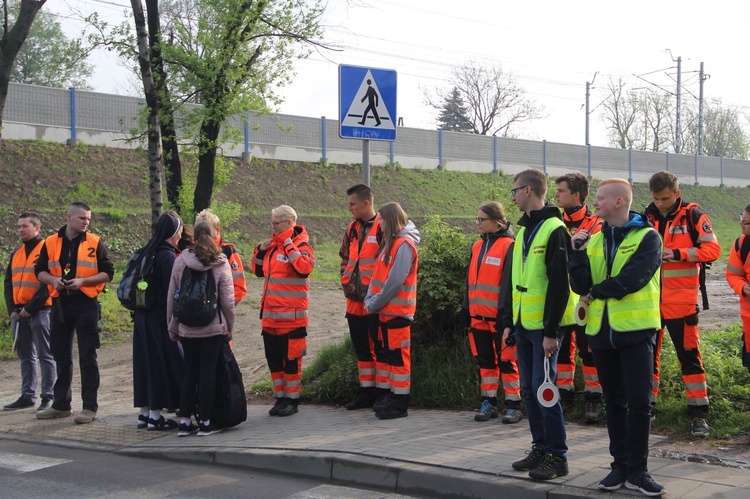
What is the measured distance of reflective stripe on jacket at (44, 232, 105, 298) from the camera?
29.5ft

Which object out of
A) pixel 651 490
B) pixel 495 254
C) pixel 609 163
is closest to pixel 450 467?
pixel 651 490

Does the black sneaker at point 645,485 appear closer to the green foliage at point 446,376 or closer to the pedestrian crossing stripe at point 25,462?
the green foliage at point 446,376

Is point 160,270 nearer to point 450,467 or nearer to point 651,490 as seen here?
point 450,467

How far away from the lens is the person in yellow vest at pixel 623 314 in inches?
212

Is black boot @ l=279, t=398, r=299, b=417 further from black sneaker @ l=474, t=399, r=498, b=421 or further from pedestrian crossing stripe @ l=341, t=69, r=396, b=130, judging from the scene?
pedestrian crossing stripe @ l=341, t=69, r=396, b=130

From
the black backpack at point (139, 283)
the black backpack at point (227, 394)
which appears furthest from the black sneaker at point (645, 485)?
the black backpack at point (139, 283)

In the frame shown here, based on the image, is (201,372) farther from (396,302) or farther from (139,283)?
(396,302)

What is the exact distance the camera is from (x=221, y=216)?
60.8ft

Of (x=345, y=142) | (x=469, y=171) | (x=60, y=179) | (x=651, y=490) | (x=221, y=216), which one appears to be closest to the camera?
(x=651, y=490)

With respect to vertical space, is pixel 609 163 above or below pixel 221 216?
above

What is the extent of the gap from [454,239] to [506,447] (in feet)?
10.1

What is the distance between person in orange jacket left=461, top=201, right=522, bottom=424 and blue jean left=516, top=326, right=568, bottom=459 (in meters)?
1.59

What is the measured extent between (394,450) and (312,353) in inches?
230

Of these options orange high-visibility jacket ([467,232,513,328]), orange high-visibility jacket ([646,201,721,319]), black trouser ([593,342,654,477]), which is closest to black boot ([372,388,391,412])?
orange high-visibility jacket ([467,232,513,328])
